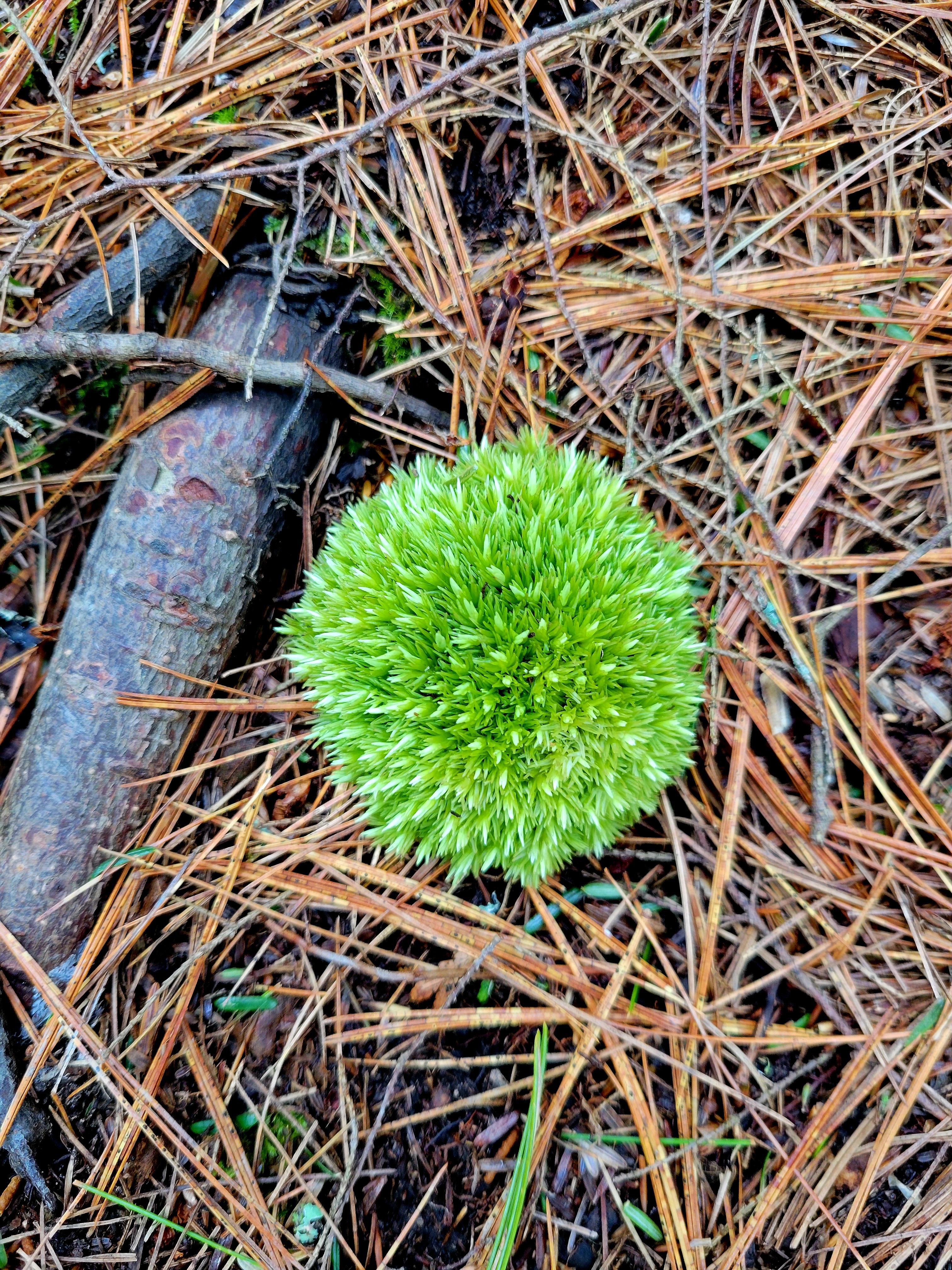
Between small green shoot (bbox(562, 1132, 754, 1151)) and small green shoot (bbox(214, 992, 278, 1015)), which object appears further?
small green shoot (bbox(214, 992, 278, 1015))

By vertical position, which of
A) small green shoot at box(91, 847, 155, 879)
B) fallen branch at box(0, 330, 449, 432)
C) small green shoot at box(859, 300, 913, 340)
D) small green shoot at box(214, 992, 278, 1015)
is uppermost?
small green shoot at box(859, 300, 913, 340)

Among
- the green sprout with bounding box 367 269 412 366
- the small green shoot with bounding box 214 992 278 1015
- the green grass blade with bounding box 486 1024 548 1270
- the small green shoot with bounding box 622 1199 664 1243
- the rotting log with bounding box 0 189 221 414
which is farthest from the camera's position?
the green sprout with bounding box 367 269 412 366

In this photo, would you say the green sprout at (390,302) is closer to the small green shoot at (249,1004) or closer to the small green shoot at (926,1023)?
the small green shoot at (249,1004)

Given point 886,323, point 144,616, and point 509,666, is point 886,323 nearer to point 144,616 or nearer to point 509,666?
point 509,666

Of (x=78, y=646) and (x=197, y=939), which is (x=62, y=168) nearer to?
(x=78, y=646)

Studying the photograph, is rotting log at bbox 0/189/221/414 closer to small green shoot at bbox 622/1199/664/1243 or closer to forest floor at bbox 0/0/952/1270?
forest floor at bbox 0/0/952/1270

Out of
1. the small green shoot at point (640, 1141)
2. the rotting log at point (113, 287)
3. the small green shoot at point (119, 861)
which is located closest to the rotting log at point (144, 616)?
the small green shoot at point (119, 861)

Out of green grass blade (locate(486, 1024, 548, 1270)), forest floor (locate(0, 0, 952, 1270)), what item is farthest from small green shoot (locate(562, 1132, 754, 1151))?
green grass blade (locate(486, 1024, 548, 1270))
